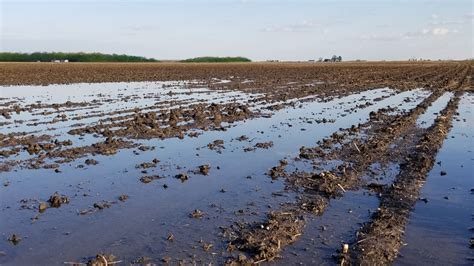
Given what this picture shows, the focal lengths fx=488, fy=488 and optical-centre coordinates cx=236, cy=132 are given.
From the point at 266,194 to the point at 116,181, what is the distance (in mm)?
2812

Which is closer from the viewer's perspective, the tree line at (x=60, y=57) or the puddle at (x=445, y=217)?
the puddle at (x=445, y=217)

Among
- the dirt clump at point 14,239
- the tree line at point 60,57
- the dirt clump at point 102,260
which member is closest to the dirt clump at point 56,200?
the dirt clump at point 14,239

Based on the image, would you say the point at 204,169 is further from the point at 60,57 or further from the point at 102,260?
the point at 60,57

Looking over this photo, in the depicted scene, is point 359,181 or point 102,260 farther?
point 359,181

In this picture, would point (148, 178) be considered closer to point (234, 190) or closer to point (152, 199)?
point (152, 199)

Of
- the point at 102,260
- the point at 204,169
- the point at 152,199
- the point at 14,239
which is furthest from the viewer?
the point at 204,169

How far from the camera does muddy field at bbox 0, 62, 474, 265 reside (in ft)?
19.7

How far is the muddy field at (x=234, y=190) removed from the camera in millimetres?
6016

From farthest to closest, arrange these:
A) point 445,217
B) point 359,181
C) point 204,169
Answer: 1. point 204,169
2. point 359,181
3. point 445,217

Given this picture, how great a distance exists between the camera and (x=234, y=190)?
8531 mm

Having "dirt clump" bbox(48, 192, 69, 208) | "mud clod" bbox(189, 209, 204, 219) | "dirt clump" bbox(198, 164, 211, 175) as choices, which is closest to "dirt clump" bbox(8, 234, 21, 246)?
"dirt clump" bbox(48, 192, 69, 208)

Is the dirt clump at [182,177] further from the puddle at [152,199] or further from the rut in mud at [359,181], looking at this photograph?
the rut in mud at [359,181]

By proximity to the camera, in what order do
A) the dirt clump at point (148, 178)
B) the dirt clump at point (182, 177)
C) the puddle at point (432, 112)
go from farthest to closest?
the puddle at point (432, 112) < the dirt clump at point (182, 177) < the dirt clump at point (148, 178)

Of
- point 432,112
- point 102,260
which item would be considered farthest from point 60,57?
point 102,260
